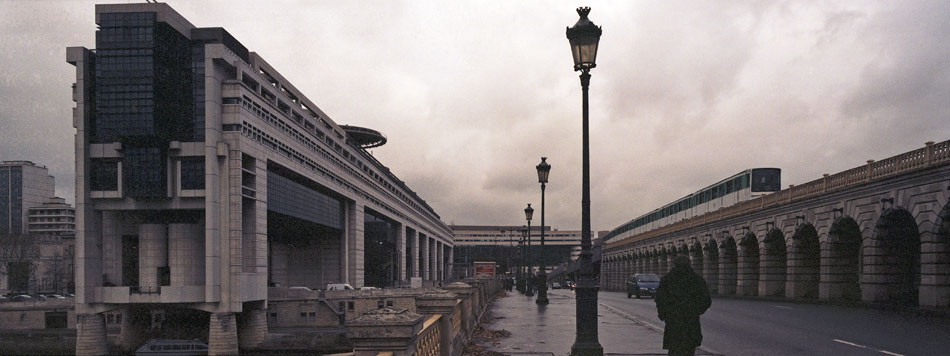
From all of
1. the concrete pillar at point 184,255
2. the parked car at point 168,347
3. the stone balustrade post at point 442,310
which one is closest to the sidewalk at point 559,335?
the stone balustrade post at point 442,310

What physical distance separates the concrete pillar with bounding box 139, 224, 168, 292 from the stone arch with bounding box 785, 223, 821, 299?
4300 cm

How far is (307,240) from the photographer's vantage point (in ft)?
285

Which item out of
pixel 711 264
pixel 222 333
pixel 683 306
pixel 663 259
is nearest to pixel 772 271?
pixel 711 264

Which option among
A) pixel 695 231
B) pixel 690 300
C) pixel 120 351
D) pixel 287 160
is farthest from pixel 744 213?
pixel 120 351

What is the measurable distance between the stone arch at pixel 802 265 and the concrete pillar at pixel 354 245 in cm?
5428

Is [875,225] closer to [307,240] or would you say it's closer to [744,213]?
[744,213]

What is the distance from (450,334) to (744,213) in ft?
139

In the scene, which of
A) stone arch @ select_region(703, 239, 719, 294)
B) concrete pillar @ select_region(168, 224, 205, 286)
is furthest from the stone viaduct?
concrete pillar @ select_region(168, 224, 205, 286)

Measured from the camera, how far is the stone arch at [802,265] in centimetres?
4028

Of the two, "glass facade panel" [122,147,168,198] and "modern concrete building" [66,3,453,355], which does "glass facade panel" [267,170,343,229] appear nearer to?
"modern concrete building" [66,3,453,355]

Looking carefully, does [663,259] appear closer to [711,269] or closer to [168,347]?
[711,269]

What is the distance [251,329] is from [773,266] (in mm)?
40819

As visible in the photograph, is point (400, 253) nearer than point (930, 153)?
No

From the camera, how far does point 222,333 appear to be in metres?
51.8
